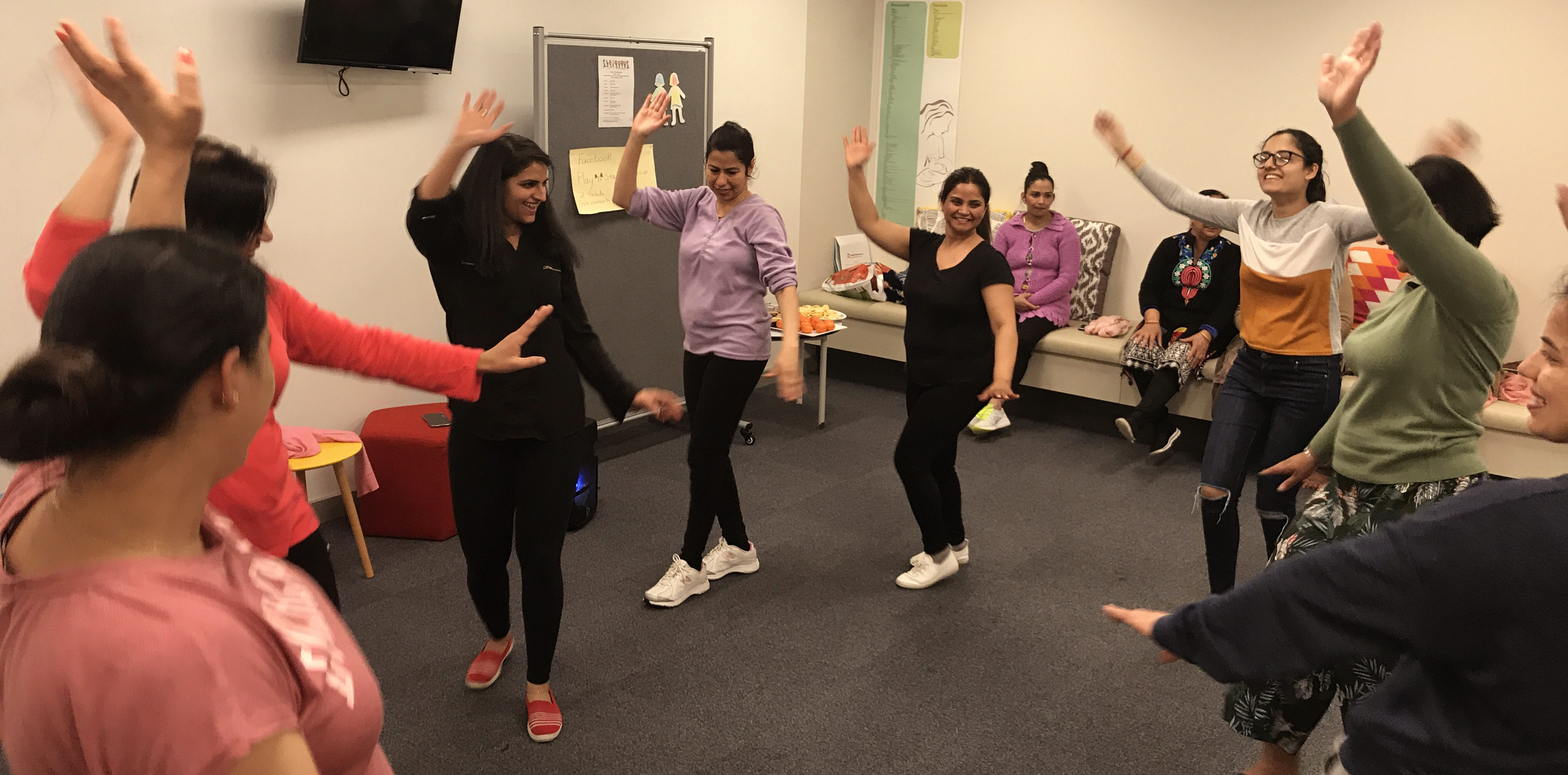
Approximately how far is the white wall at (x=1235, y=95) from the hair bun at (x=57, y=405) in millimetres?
4236

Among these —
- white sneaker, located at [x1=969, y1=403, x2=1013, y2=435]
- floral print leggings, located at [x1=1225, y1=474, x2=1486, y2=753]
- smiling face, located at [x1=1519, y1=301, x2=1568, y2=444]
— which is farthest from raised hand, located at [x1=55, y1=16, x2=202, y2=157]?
white sneaker, located at [x1=969, y1=403, x2=1013, y2=435]

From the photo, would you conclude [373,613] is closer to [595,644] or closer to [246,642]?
[595,644]

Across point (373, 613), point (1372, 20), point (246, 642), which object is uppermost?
point (1372, 20)

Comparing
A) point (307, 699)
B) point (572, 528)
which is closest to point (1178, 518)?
point (572, 528)

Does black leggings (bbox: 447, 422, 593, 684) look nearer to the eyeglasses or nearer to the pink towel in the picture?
the pink towel

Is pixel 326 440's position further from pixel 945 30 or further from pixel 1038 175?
pixel 945 30

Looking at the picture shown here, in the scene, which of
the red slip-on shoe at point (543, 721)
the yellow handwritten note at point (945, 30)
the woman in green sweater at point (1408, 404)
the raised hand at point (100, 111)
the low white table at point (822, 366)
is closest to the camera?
the raised hand at point (100, 111)

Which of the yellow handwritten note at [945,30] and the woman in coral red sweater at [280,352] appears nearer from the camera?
the woman in coral red sweater at [280,352]

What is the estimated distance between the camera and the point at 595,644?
296 centimetres

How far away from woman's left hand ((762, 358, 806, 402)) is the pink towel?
1472mm

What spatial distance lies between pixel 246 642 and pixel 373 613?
2.49 m

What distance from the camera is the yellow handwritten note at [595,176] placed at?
4.23 m

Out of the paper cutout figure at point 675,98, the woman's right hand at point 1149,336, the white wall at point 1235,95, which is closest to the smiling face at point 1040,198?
the white wall at point 1235,95

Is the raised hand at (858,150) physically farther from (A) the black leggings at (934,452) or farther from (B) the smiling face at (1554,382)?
(B) the smiling face at (1554,382)
